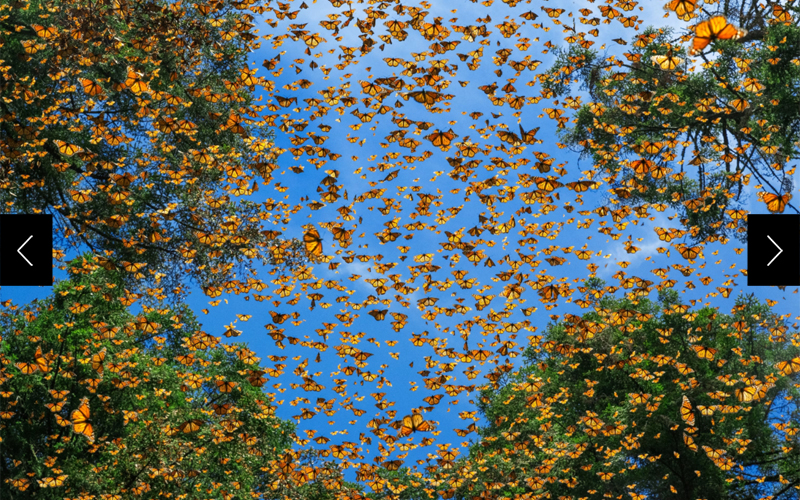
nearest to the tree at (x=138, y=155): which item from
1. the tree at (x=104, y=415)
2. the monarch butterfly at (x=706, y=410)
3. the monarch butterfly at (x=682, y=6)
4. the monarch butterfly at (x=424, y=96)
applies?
the tree at (x=104, y=415)

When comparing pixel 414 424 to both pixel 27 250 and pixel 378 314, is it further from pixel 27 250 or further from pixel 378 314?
pixel 27 250

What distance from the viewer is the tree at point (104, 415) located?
41.3 feet

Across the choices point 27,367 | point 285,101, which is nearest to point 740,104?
point 285,101

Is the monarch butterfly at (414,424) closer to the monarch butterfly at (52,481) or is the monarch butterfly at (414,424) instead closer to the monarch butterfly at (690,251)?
the monarch butterfly at (690,251)

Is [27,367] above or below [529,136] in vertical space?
below

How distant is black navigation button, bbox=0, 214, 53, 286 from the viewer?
29.5 feet

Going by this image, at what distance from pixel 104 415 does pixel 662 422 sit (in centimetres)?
1584

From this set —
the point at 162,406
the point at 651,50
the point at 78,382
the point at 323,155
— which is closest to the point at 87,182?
the point at 78,382

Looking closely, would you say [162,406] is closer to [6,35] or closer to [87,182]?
[87,182]

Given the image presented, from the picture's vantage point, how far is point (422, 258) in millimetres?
10328

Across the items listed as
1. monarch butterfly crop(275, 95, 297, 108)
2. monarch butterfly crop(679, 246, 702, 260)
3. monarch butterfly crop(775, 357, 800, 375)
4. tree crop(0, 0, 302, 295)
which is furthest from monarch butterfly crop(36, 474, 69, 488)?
monarch butterfly crop(775, 357, 800, 375)

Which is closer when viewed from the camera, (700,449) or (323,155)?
(323,155)

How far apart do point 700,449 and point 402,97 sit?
46.1 feet

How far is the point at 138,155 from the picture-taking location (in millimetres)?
15953
